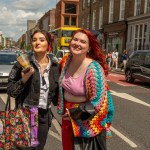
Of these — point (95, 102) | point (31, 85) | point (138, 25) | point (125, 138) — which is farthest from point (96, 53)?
point (138, 25)

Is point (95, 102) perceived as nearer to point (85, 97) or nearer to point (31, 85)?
point (85, 97)

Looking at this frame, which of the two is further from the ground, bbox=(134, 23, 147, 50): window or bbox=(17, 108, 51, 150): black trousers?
bbox=(134, 23, 147, 50): window

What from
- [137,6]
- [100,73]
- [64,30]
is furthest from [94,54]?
[64,30]

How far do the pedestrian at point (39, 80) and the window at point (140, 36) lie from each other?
25.5 meters

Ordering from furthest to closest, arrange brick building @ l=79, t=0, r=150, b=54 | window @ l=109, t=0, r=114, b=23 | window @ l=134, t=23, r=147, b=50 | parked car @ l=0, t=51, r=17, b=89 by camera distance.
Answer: window @ l=109, t=0, r=114, b=23 → window @ l=134, t=23, r=147, b=50 → brick building @ l=79, t=0, r=150, b=54 → parked car @ l=0, t=51, r=17, b=89

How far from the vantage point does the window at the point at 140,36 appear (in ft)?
89.9

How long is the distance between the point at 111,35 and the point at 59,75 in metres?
31.7

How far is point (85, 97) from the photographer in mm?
2527

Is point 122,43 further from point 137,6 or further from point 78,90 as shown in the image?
point 78,90

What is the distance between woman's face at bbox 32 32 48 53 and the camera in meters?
2.90

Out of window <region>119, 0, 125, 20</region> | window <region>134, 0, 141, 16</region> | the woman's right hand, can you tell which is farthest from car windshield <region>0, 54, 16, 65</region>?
window <region>119, 0, 125, 20</region>

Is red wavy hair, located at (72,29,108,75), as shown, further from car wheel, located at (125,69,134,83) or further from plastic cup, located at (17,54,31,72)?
car wheel, located at (125,69,134,83)

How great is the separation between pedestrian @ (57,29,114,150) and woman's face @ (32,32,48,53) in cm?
37

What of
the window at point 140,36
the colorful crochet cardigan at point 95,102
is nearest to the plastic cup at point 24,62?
the colorful crochet cardigan at point 95,102
